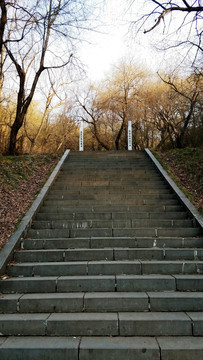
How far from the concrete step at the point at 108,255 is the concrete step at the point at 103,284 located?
749mm

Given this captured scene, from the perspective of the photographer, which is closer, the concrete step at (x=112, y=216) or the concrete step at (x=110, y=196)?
the concrete step at (x=112, y=216)

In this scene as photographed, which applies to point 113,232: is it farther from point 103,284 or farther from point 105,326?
point 105,326

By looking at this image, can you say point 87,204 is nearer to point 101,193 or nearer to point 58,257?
point 101,193

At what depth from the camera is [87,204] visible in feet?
25.7

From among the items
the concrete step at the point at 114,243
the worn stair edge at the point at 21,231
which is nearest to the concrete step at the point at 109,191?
the worn stair edge at the point at 21,231

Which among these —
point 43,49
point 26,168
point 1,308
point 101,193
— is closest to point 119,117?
point 43,49

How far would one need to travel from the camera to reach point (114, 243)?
18.9ft

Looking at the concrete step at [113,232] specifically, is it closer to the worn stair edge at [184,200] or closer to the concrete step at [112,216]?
the worn stair edge at [184,200]

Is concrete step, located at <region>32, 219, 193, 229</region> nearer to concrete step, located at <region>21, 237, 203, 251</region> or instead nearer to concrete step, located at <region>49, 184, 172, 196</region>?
concrete step, located at <region>21, 237, 203, 251</region>

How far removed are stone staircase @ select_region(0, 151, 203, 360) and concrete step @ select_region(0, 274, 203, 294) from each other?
0.02 meters

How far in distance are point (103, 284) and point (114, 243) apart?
4.36 ft

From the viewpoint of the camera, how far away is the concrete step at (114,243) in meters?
5.71

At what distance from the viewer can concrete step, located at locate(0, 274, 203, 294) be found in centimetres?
446

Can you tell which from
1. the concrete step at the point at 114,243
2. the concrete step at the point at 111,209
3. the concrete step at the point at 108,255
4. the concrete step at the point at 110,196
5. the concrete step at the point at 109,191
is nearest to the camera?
the concrete step at the point at 108,255
